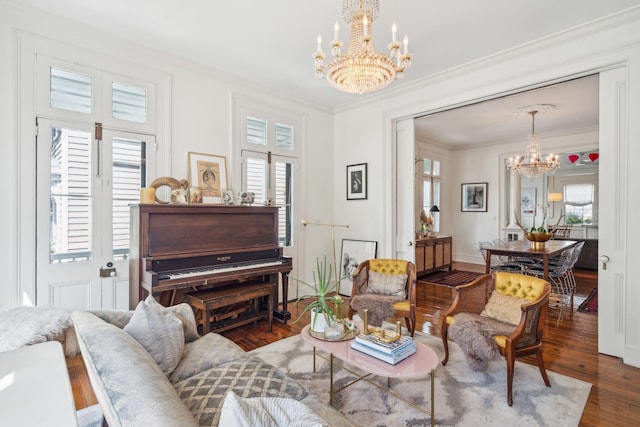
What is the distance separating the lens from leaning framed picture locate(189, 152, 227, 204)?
3.85m

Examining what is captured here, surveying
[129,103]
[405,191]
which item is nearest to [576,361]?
[405,191]

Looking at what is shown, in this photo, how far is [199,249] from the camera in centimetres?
341

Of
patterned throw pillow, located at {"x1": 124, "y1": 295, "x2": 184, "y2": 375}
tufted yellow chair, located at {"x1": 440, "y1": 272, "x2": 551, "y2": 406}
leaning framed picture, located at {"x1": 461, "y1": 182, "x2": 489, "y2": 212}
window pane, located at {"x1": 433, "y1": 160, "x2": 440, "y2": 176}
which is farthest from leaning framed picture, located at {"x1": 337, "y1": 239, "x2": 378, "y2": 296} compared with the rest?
leaning framed picture, located at {"x1": 461, "y1": 182, "x2": 489, "y2": 212}

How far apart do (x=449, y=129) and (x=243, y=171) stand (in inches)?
187

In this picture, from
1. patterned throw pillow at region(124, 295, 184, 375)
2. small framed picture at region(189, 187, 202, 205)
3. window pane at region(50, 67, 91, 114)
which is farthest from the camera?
small framed picture at region(189, 187, 202, 205)

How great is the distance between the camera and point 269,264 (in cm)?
376

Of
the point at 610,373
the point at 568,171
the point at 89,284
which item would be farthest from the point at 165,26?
the point at 568,171

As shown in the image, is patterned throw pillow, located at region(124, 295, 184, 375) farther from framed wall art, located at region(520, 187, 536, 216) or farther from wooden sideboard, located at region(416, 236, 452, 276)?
framed wall art, located at region(520, 187, 536, 216)

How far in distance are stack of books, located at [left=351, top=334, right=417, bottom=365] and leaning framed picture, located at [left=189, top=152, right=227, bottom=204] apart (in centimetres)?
251

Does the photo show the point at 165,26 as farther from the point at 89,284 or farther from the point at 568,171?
the point at 568,171

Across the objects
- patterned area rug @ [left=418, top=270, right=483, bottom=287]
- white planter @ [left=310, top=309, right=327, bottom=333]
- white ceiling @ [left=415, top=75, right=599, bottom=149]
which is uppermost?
white ceiling @ [left=415, top=75, right=599, bottom=149]

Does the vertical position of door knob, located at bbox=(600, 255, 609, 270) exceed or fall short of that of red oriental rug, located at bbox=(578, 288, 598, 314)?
it exceeds it

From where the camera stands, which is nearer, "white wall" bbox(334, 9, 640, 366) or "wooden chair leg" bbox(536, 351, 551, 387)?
"wooden chair leg" bbox(536, 351, 551, 387)

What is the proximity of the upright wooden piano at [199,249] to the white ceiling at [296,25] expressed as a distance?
1736 mm
